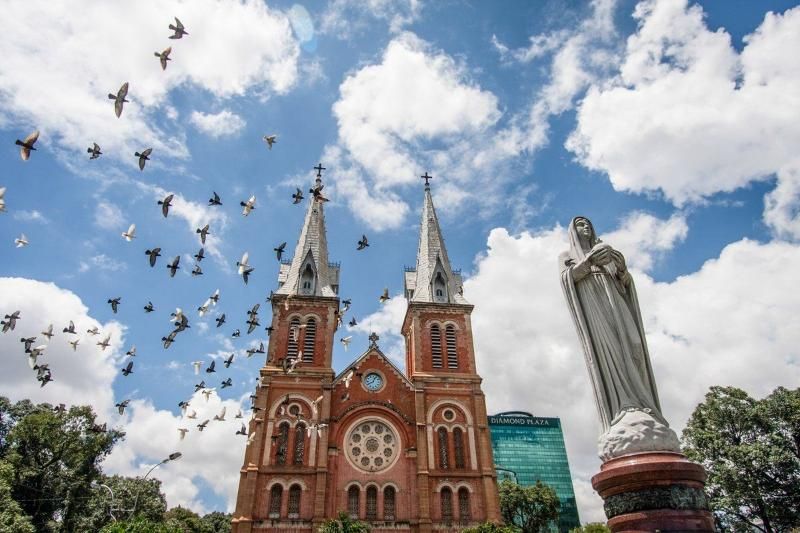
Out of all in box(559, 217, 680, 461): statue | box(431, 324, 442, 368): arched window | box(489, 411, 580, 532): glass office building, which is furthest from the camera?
box(489, 411, 580, 532): glass office building

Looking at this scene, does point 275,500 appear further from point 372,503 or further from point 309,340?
point 309,340

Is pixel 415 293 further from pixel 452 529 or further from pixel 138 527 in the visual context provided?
pixel 138 527

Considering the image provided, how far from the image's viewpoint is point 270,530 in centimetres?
2441

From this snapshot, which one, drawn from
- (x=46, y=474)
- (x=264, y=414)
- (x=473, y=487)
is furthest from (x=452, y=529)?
(x=46, y=474)

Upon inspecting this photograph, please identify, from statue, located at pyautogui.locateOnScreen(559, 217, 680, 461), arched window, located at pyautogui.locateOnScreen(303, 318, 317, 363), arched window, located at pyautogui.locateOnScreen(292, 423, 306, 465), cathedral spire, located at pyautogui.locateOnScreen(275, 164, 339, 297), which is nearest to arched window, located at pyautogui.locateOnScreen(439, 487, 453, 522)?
arched window, located at pyautogui.locateOnScreen(292, 423, 306, 465)

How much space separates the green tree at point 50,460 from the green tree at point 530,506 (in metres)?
24.7

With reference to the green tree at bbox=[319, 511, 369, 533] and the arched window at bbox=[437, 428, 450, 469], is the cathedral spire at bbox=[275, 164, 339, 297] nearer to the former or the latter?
the arched window at bbox=[437, 428, 450, 469]

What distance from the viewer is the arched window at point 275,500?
984 inches

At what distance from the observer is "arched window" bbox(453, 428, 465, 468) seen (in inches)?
1091

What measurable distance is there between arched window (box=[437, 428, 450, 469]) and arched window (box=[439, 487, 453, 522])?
1.26 metres

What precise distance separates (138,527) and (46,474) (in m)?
13.3

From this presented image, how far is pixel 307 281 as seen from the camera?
111 feet

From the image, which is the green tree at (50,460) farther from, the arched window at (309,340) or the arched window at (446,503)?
the arched window at (446,503)

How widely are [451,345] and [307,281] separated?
33.2 ft
